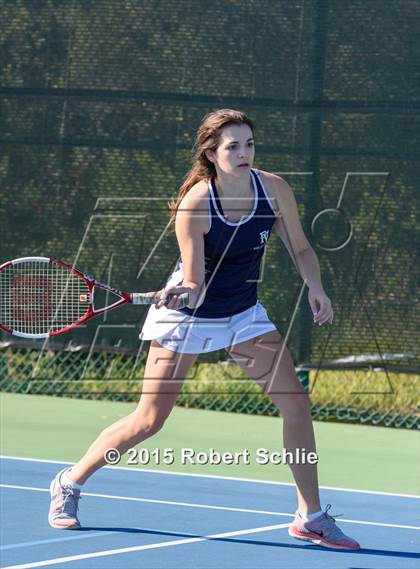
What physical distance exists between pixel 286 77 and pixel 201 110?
0.61 m

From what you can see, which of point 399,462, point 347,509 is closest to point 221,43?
point 399,462

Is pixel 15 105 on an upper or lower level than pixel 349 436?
upper

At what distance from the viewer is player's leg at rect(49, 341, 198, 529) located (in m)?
5.34

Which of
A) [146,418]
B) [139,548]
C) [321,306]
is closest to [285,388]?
[321,306]

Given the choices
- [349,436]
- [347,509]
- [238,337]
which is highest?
[238,337]

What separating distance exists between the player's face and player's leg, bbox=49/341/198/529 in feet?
2.45

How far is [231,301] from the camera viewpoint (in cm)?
542

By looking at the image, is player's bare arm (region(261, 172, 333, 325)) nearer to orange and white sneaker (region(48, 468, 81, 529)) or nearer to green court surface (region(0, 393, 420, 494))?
orange and white sneaker (region(48, 468, 81, 529))

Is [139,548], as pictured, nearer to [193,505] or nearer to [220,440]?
[193,505]

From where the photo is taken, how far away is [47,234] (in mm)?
9602

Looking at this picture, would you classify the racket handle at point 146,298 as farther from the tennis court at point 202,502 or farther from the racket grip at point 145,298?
the tennis court at point 202,502

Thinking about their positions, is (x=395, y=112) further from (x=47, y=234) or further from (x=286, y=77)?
(x=47, y=234)

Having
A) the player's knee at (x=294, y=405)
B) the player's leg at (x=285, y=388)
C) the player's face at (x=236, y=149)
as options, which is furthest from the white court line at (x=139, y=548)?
the player's face at (x=236, y=149)

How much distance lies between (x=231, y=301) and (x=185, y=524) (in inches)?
41.7
